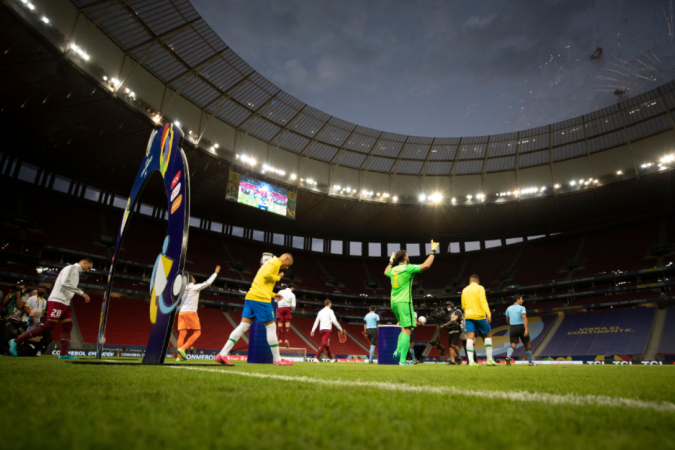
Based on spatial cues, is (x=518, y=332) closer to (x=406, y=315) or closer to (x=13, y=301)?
(x=406, y=315)

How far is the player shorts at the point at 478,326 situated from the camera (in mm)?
7199

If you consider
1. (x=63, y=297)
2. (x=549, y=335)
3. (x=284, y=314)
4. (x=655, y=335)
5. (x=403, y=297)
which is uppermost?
(x=403, y=297)

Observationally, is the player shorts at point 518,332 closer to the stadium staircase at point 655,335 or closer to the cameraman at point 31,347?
the cameraman at point 31,347

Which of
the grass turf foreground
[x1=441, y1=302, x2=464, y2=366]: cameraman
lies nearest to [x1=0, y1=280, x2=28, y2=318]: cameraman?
the grass turf foreground

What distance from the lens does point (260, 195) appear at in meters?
24.7

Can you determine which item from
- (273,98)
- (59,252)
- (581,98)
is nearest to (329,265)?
(273,98)

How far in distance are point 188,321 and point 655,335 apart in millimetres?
28495

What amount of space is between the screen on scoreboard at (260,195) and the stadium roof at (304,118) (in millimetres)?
3455

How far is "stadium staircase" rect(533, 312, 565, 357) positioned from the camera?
25250 mm

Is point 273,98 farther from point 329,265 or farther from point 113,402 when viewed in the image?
point 113,402

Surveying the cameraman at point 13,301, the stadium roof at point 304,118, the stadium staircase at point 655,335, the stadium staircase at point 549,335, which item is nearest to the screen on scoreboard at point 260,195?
the stadium roof at point 304,118

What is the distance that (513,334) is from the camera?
962 cm

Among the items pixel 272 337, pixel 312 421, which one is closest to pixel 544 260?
pixel 272 337

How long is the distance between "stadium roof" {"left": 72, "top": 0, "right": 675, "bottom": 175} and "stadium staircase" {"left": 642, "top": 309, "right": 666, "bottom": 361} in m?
12.6
